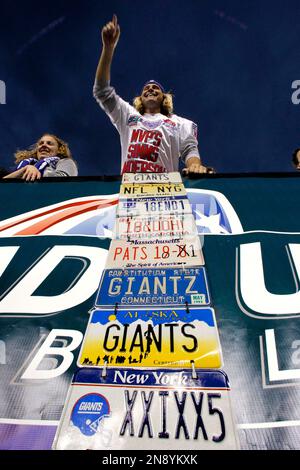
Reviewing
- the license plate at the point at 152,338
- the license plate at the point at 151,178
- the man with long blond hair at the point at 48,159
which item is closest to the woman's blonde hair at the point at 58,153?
the man with long blond hair at the point at 48,159

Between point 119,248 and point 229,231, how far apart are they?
625 mm

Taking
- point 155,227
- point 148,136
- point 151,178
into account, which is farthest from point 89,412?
point 148,136

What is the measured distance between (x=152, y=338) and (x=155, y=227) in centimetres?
71

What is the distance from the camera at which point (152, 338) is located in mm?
1046

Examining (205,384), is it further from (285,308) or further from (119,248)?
(119,248)

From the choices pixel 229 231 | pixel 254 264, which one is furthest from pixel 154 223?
pixel 254 264

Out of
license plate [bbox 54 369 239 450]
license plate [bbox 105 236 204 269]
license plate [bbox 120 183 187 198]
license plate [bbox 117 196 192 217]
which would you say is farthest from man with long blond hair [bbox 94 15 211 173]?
license plate [bbox 54 369 239 450]

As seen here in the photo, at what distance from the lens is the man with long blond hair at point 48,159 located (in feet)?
9.29

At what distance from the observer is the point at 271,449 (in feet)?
2.60

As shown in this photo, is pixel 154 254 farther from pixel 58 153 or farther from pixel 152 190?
pixel 58 153

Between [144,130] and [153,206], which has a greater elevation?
[144,130]

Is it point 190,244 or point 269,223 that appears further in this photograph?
point 269,223

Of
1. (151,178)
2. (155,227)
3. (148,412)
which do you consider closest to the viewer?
(148,412)

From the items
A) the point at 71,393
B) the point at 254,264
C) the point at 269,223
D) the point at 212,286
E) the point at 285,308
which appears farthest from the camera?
the point at 269,223
